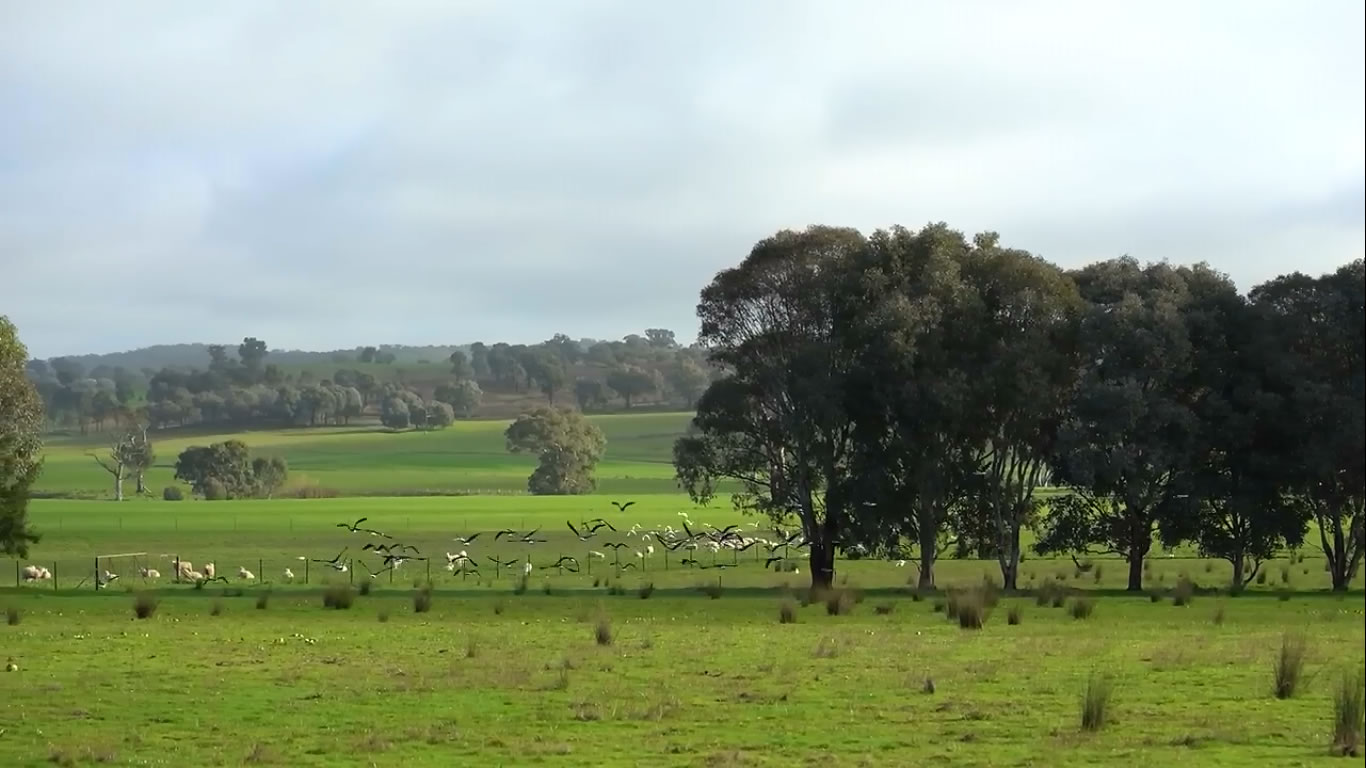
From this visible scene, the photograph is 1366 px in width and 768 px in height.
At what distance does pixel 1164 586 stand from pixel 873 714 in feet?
106

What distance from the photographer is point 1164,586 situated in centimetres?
5162

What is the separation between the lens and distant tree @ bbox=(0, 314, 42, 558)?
5288 cm

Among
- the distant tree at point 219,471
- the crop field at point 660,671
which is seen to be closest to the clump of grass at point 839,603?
the crop field at point 660,671

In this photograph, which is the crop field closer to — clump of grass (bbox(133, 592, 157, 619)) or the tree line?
clump of grass (bbox(133, 592, 157, 619))

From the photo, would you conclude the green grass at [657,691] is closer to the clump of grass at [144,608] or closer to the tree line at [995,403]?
the clump of grass at [144,608]

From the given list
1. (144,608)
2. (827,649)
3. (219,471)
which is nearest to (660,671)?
(827,649)

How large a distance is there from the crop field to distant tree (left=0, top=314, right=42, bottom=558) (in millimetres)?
1983

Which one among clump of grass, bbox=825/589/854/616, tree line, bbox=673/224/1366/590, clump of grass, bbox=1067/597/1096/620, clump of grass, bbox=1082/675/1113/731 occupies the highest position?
tree line, bbox=673/224/1366/590

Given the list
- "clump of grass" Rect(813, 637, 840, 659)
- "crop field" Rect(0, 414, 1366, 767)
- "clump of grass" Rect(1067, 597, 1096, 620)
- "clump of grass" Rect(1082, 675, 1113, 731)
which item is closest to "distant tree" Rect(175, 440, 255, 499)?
"crop field" Rect(0, 414, 1366, 767)

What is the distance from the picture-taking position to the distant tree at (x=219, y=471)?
154 metres

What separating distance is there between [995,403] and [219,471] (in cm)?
11557

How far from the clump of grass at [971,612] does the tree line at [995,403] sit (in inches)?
495

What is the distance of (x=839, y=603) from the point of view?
4116cm

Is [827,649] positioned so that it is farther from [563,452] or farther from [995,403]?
[563,452]
